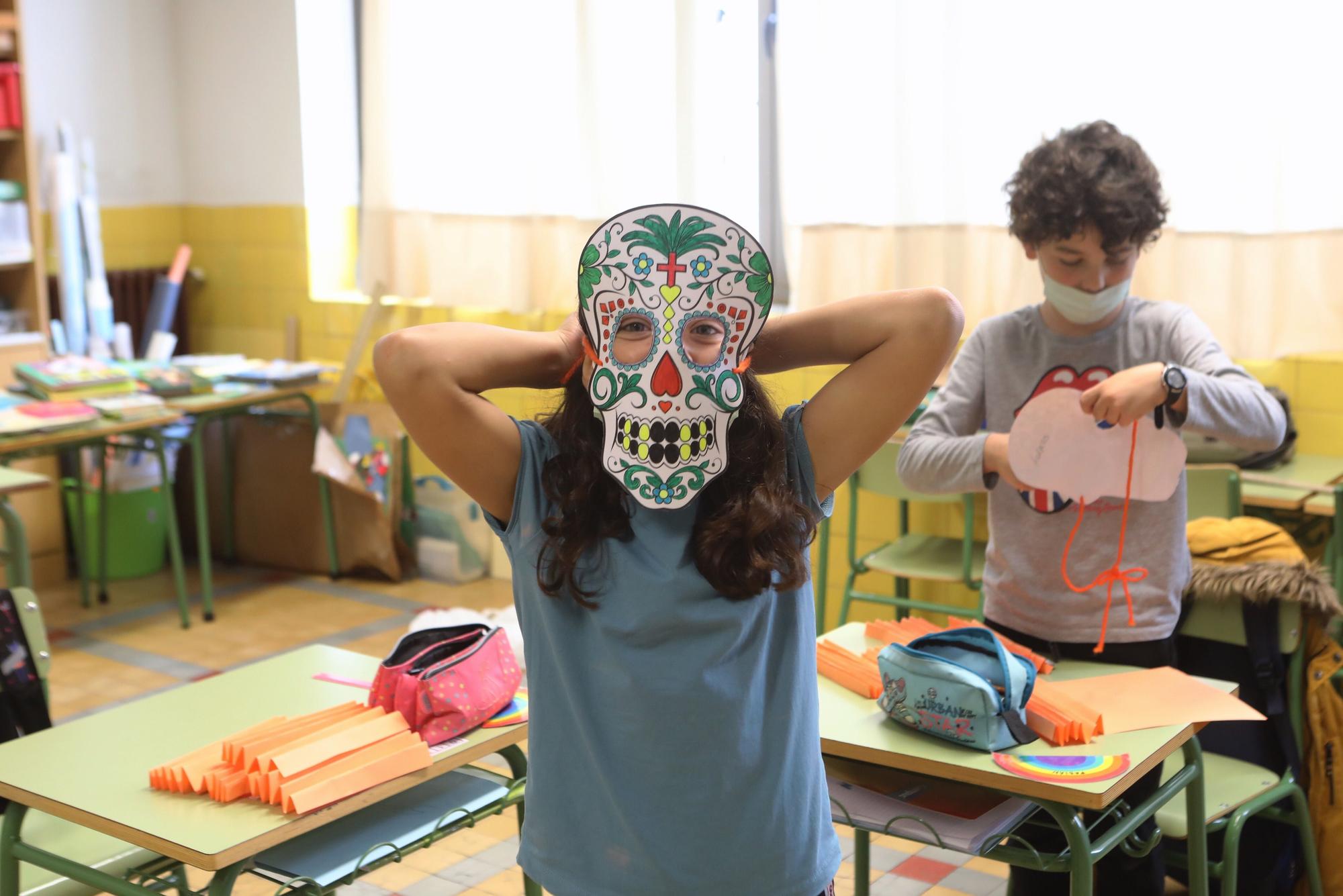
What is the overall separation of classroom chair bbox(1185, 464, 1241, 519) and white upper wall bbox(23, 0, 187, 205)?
452 cm

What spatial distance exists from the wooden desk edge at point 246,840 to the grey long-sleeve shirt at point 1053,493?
0.86 metres

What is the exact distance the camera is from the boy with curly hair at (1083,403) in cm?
202

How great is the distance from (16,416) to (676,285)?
3675mm

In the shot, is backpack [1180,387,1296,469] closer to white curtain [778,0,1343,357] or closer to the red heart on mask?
white curtain [778,0,1343,357]

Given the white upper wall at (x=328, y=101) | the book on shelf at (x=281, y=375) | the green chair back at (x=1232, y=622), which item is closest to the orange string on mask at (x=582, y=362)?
the green chair back at (x=1232, y=622)

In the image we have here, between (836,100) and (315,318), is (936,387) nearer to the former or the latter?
(836,100)

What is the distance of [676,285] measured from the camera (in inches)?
51.1

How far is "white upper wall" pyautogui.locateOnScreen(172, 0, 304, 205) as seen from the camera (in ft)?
18.3

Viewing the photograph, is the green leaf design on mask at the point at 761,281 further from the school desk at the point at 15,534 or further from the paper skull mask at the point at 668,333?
the school desk at the point at 15,534

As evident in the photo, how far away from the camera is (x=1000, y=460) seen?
6.78 ft

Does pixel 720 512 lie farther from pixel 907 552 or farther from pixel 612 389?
pixel 907 552

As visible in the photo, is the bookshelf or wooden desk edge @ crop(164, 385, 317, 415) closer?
wooden desk edge @ crop(164, 385, 317, 415)

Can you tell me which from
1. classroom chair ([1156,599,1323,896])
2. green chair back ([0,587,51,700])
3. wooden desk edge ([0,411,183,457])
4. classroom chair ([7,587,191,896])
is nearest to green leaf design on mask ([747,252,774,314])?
classroom chair ([7,587,191,896])

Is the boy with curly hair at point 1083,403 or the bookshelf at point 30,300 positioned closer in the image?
the boy with curly hair at point 1083,403
